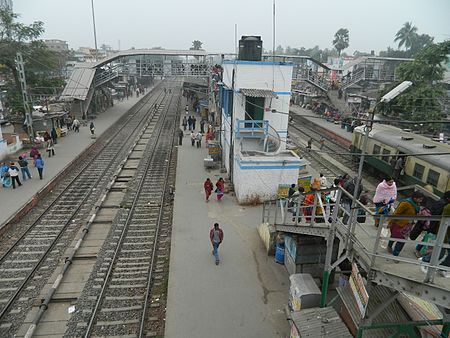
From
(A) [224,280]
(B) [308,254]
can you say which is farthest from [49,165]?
(B) [308,254]

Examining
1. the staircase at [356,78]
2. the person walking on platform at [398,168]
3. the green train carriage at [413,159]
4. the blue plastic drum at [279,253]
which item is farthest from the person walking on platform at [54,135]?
the staircase at [356,78]

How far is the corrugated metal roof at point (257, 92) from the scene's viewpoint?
49.6ft

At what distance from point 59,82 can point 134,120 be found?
8078 mm

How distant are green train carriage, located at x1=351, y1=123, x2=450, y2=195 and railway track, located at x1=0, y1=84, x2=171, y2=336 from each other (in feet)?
41.5

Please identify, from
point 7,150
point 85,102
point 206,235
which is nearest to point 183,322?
point 206,235

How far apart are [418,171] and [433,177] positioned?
106 centimetres

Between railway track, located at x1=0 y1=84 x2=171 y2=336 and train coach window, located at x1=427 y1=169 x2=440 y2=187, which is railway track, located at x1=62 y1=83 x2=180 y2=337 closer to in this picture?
railway track, located at x1=0 y1=84 x2=171 y2=336

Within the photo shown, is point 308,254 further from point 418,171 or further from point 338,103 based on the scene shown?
point 338,103

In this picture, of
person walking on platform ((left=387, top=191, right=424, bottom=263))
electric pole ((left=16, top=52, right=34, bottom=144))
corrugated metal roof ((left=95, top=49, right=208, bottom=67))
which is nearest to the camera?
person walking on platform ((left=387, top=191, right=424, bottom=263))

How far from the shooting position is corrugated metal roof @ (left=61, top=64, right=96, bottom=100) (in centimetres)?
3206

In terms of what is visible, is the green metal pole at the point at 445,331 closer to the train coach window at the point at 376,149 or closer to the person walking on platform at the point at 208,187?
the person walking on platform at the point at 208,187

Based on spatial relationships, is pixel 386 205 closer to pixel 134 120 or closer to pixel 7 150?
pixel 7 150

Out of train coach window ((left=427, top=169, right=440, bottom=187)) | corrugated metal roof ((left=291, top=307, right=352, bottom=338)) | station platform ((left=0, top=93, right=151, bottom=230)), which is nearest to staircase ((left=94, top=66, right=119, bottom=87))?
station platform ((left=0, top=93, right=151, bottom=230))

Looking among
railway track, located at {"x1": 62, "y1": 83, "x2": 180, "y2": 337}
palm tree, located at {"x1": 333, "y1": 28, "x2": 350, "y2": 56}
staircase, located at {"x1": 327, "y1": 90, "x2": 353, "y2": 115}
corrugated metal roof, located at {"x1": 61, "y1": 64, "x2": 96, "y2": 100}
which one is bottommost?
railway track, located at {"x1": 62, "y1": 83, "x2": 180, "y2": 337}
